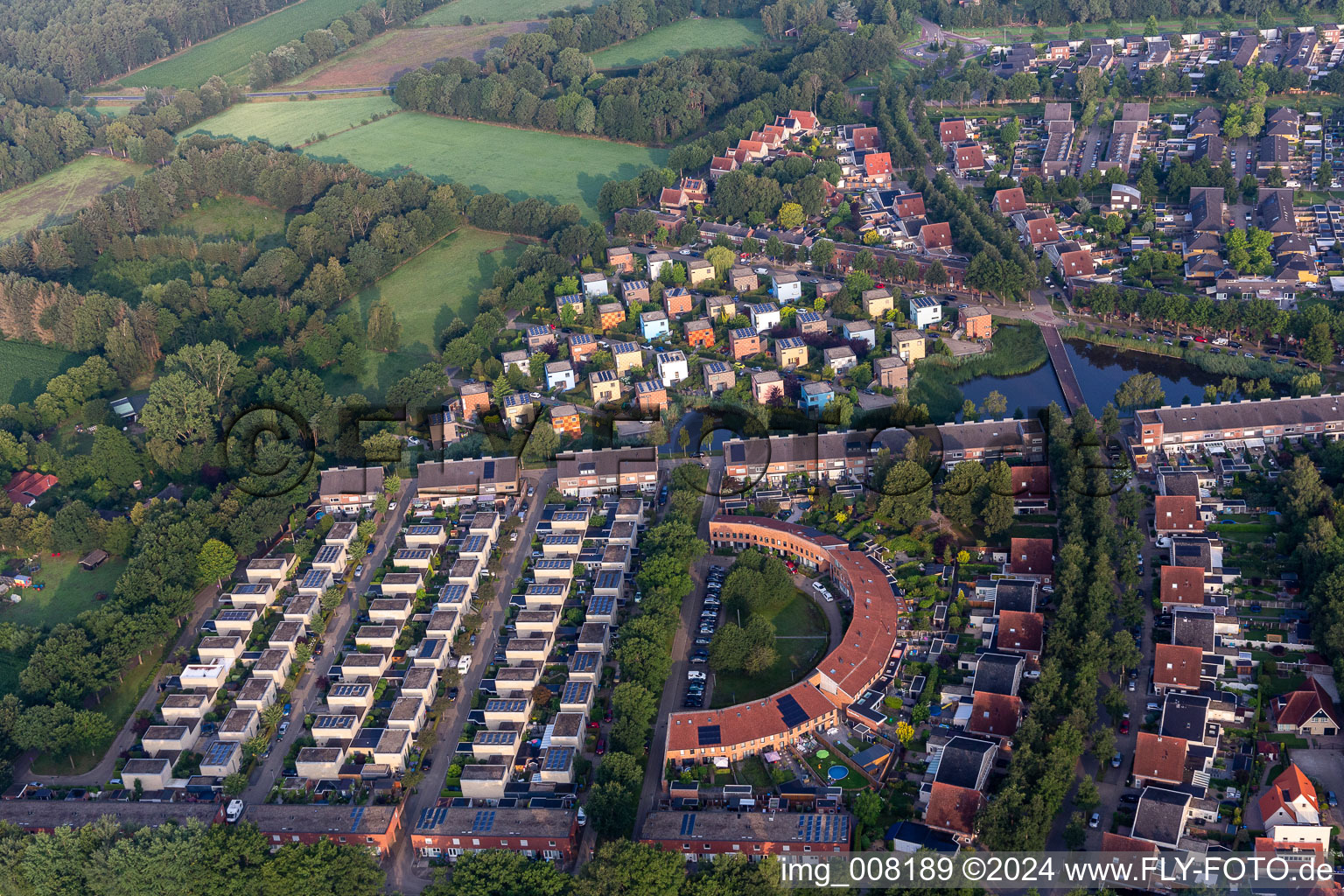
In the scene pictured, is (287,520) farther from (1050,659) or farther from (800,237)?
(800,237)

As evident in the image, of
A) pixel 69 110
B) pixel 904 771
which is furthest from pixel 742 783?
pixel 69 110

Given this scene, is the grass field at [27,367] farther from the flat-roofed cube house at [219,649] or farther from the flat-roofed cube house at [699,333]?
the flat-roofed cube house at [699,333]

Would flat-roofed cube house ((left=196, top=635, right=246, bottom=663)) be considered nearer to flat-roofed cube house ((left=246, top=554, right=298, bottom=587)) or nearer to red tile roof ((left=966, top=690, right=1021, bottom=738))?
flat-roofed cube house ((left=246, top=554, right=298, bottom=587))

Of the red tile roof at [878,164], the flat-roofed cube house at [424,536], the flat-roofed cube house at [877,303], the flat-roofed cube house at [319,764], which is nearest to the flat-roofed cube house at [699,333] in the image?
the flat-roofed cube house at [877,303]

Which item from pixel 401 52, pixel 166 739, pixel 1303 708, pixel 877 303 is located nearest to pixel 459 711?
pixel 166 739

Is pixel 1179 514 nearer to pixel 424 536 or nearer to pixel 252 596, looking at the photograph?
pixel 424 536

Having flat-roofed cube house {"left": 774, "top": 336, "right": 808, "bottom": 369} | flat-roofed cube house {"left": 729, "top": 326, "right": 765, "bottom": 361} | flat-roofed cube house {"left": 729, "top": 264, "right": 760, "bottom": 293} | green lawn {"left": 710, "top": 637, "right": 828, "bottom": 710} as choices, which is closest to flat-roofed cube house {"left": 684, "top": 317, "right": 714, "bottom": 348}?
flat-roofed cube house {"left": 729, "top": 326, "right": 765, "bottom": 361}
